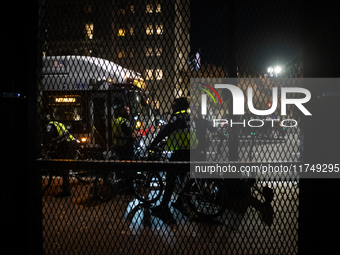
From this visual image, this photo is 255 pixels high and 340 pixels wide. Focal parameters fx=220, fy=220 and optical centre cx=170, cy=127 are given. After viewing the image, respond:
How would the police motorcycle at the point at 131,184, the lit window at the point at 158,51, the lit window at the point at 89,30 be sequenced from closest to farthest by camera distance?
the lit window at the point at 158,51 < the lit window at the point at 89,30 < the police motorcycle at the point at 131,184

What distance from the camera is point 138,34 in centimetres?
175

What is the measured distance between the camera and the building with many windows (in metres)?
1.70

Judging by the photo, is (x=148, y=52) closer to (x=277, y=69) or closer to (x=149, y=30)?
(x=149, y=30)

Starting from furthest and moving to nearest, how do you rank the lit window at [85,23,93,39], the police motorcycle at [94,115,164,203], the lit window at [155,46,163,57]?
1. the police motorcycle at [94,115,164,203]
2. the lit window at [85,23,93,39]
3. the lit window at [155,46,163,57]

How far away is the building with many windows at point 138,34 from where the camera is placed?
1696mm

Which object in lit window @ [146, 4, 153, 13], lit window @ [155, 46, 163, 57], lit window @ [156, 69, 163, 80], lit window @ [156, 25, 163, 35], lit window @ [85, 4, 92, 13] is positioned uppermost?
lit window @ [85, 4, 92, 13]

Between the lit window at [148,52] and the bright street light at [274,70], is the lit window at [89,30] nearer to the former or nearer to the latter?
the lit window at [148,52]

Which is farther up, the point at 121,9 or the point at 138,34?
the point at 121,9

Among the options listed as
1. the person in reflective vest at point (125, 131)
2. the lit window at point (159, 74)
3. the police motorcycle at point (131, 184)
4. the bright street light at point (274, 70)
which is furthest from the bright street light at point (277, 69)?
the police motorcycle at point (131, 184)

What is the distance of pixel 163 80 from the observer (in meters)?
1.72

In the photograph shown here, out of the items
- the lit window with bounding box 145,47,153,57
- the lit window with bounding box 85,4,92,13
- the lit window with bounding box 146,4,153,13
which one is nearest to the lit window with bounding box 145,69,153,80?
the lit window with bounding box 145,47,153,57

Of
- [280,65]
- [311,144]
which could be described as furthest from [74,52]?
[311,144]

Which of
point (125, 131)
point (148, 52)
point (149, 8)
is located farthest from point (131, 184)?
point (149, 8)

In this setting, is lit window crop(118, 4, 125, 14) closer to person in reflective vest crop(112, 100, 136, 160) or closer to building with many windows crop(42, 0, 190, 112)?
building with many windows crop(42, 0, 190, 112)
